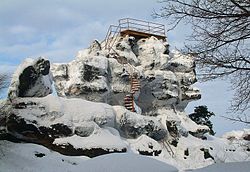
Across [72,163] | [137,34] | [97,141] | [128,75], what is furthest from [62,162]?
[137,34]

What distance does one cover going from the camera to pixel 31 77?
17.4m

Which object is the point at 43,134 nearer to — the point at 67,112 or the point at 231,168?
the point at 67,112

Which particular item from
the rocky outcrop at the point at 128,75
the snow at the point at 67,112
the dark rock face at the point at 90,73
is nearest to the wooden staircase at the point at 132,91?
the rocky outcrop at the point at 128,75

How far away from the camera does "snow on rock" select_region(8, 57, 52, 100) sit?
55.8ft

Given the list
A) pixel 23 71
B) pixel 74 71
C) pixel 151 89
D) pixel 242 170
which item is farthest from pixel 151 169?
pixel 151 89

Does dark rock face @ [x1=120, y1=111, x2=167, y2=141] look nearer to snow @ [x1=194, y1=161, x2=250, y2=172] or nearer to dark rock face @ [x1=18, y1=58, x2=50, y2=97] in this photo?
dark rock face @ [x1=18, y1=58, x2=50, y2=97]

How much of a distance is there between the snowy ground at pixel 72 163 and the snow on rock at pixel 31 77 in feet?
11.0

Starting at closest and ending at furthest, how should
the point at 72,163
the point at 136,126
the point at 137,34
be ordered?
1. the point at 72,163
2. the point at 136,126
3. the point at 137,34

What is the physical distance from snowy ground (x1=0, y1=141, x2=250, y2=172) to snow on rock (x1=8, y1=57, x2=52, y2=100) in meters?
3.36

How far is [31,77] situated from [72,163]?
5692mm

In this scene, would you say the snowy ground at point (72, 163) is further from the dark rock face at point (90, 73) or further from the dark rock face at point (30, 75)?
the dark rock face at point (90, 73)

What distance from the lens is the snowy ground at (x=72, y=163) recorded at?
6793mm

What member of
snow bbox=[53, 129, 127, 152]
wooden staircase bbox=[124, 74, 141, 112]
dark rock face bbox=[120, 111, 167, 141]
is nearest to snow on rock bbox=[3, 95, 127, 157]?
snow bbox=[53, 129, 127, 152]

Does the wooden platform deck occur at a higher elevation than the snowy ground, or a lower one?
higher
